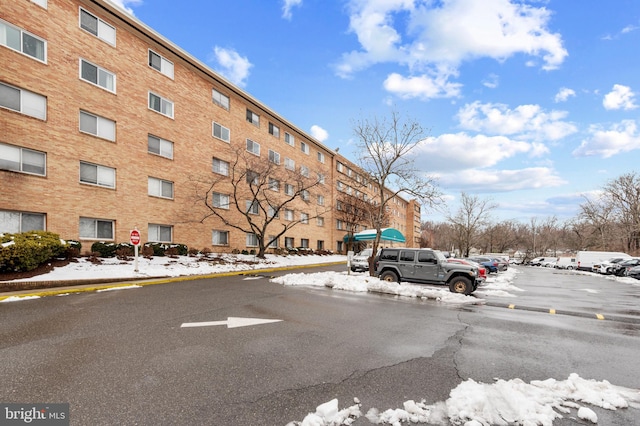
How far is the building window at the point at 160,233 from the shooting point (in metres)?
21.2

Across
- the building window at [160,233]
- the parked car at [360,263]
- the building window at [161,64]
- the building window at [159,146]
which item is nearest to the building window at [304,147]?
the building window at [161,64]

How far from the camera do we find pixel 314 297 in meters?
10.6

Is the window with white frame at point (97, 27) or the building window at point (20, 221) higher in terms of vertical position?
the window with white frame at point (97, 27)

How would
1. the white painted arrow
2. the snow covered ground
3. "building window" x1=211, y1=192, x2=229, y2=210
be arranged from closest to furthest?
the snow covered ground, the white painted arrow, "building window" x1=211, y1=192, x2=229, y2=210

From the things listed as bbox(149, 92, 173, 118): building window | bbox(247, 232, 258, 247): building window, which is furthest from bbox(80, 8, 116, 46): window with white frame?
bbox(247, 232, 258, 247): building window

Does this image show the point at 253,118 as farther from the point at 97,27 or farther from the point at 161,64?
the point at 97,27

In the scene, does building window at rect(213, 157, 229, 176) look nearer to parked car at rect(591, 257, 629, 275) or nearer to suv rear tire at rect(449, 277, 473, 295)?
suv rear tire at rect(449, 277, 473, 295)

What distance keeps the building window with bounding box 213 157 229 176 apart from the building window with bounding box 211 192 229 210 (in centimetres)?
195

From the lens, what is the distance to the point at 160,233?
21.8 meters

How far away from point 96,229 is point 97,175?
322 centimetres

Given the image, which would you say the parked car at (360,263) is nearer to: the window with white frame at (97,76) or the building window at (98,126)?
the building window at (98,126)

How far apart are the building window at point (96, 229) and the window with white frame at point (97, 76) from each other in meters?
8.24

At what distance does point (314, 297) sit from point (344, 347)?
5.30 meters

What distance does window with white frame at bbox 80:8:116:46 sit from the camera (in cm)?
1830
